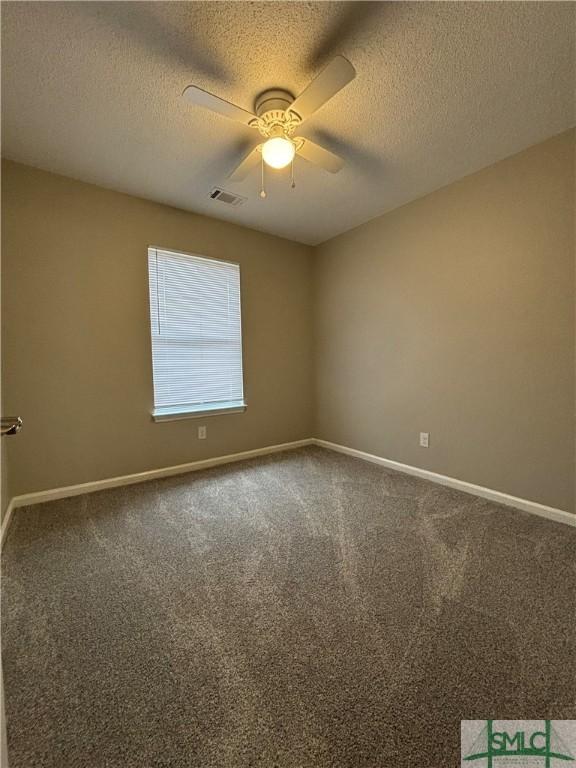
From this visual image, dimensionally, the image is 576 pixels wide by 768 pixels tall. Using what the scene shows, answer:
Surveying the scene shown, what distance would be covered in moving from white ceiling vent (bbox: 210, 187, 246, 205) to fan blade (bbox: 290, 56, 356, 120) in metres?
1.20

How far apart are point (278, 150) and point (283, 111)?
20cm

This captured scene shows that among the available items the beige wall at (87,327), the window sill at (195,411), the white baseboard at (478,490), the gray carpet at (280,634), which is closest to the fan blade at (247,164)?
the beige wall at (87,327)

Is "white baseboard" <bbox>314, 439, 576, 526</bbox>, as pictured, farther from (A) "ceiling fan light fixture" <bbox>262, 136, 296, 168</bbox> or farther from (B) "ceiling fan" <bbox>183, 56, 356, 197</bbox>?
(A) "ceiling fan light fixture" <bbox>262, 136, 296, 168</bbox>

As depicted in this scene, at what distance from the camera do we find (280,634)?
1.22 m

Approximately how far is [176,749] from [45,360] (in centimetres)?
248

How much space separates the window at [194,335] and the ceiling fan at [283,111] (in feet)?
4.30

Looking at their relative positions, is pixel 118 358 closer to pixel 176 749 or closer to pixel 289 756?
pixel 176 749

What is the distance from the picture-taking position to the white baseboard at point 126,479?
2335 millimetres

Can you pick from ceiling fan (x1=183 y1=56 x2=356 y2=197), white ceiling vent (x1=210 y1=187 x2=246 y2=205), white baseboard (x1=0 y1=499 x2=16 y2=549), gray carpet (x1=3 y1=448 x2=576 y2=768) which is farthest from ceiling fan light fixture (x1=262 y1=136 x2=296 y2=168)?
white baseboard (x1=0 y1=499 x2=16 y2=549)

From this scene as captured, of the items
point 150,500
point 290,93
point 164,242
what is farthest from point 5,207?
point 150,500

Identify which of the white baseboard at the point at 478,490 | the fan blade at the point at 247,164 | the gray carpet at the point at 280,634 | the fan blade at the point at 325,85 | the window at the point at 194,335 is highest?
the fan blade at the point at 247,164

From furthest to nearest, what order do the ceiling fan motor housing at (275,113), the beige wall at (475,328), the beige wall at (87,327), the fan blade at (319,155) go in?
the beige wall at (87,327)
the beige wall at (475,328)
the fan blade at (319,155)
the ceiling fan motor housing at (275,113)

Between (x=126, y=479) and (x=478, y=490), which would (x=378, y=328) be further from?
(x=126, y=479)

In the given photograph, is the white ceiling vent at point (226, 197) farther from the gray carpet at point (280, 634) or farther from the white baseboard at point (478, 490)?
the white baseboard at point (478, 490)
